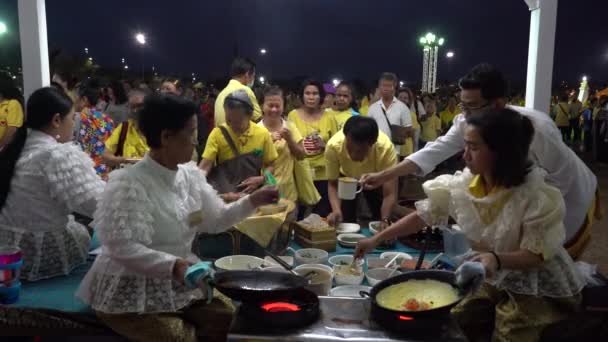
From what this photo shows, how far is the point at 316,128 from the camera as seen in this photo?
544cm

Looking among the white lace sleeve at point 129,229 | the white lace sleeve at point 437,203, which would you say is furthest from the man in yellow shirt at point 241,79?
the white lace sleeve at point 129,229

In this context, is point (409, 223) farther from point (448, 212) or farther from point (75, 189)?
point (75, 189)

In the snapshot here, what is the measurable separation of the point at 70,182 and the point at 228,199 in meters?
1.11

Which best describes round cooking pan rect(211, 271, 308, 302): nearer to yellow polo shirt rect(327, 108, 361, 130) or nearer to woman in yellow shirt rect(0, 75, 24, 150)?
yellow polo shirt rect(327, 108, 361, 130)

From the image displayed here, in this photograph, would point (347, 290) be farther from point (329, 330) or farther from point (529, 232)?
point (529, 232)

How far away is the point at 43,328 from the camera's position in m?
2.56

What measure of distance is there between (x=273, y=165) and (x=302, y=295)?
7.78 ft

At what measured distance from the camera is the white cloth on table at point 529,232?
218cm

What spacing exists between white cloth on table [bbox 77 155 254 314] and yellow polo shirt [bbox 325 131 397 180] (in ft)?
6.75

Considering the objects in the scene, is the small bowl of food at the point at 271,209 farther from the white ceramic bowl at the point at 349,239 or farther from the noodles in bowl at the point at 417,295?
the noodles in bowl at the point at 417,295

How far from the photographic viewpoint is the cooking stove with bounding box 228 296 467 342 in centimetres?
201

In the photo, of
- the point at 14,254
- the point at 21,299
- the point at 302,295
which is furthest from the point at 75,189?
the point at 302,295

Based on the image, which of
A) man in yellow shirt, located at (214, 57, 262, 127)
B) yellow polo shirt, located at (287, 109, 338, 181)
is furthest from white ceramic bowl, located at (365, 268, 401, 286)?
man in yellow shirt, located at (214, 57, 262, 127)

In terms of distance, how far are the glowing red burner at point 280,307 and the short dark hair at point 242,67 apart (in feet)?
13.0
